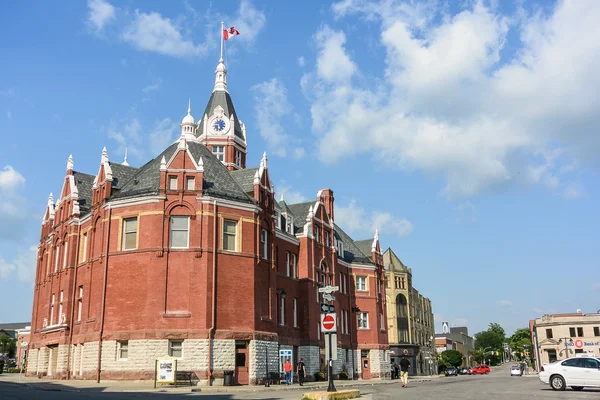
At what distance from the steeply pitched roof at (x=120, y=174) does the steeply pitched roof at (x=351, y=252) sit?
24.4 metres

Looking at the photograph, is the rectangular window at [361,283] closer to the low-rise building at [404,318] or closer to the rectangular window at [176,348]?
the low-rise building at [404,318]

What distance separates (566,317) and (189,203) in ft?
262

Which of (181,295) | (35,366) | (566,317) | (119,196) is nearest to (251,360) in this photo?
(181,295)

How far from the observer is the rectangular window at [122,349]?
118ft

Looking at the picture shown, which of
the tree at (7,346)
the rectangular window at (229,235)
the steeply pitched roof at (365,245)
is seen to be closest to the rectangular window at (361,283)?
the steeply pitched roof at (365,245)

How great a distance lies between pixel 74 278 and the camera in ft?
142

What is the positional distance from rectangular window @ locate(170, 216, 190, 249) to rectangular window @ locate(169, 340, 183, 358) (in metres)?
6.22

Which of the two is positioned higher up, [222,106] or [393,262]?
[222,106]

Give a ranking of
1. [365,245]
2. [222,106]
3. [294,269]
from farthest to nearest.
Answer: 1. [365,245]
2. [222,106]
3. [294,269]

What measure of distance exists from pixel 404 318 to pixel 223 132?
152 ft

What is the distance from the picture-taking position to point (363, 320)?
6162 centimetres

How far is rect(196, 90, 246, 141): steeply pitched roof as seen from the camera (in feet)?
194

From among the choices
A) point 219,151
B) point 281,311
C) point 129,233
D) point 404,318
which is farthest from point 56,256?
point 404,318

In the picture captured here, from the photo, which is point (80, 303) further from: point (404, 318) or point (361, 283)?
point (404, 318)
